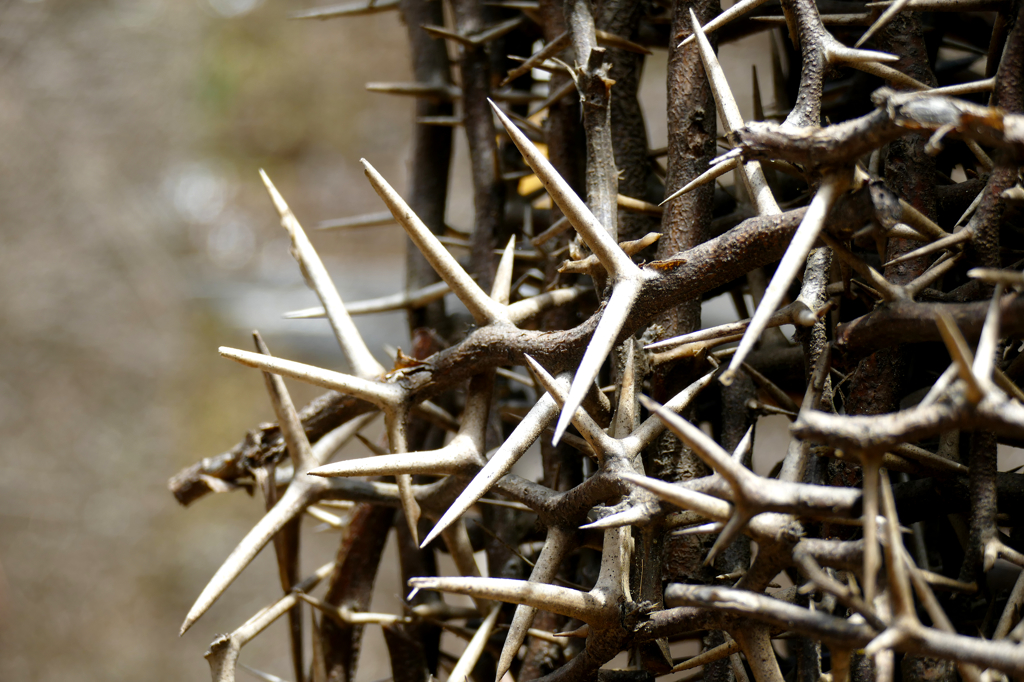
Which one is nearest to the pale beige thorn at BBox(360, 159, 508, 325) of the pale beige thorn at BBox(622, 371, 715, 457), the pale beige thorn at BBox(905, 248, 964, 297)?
the pale beige thorn at BBox(622, 371, 715, 457)

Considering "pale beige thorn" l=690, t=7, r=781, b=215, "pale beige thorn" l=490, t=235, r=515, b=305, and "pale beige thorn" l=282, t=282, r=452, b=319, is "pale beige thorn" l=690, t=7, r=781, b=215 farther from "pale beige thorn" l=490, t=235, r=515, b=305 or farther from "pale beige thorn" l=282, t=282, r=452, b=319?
"pale beige thorn" l=282, t=282, r=452, b=319

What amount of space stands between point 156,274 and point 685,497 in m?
1.98

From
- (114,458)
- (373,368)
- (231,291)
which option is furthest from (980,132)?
(231,291)

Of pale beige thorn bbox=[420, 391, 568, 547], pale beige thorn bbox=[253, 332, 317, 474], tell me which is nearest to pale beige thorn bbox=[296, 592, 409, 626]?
pale beige thorn bbox=[253, 332, 317, 474]

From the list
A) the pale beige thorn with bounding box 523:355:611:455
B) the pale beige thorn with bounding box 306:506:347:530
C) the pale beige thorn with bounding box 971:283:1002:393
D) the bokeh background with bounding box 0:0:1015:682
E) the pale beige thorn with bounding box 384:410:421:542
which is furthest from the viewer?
the bokeh background with bounding box 0:0:1015:682

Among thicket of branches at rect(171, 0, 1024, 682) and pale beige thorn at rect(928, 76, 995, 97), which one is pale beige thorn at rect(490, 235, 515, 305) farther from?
pale beige thorn at rect(928, 76, 995, 97)

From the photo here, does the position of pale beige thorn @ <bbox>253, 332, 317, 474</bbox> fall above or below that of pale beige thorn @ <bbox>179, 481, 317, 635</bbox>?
above

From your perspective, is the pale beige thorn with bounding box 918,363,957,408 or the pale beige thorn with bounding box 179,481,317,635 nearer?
the pale beige thorn with bounding box 918,363,957,408

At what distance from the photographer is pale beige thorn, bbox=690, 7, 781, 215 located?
1.20ft

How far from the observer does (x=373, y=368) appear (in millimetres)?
487

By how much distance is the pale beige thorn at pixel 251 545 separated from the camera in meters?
0.42

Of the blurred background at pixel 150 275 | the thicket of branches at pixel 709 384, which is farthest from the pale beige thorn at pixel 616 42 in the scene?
the blurred background at pixel 150 275

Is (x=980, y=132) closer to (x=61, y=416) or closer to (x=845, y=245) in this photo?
(x=845, y=245)

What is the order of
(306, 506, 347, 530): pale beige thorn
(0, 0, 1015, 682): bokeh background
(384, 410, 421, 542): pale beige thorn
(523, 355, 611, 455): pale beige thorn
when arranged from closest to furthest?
(523, 355, 611, 455): pale beige thorn < (384, 410, 421, 542): pale beige thorn < (306, 506, 347, 530): pale beige thorn < (0, 0, 1015, 682): bokeh background
